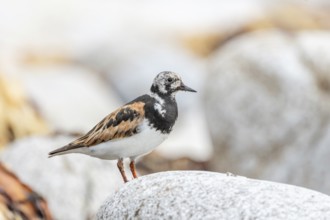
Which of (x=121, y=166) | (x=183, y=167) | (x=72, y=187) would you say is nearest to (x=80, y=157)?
(x=72, y=187)

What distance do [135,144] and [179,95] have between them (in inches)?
511

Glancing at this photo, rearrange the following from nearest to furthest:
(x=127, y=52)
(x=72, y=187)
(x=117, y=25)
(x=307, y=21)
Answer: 1. (x=72, y=187)
2. (x=127, y=52)
3. (x=307, y=21)
4. (x=117, y=25)

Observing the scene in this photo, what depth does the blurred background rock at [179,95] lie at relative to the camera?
10328 millimetres

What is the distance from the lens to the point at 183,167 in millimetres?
13125

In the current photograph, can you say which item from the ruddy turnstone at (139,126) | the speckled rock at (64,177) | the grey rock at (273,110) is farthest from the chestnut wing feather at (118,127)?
the grey rock at (273,110)

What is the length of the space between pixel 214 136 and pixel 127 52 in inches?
485

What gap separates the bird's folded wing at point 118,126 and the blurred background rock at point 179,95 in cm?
168

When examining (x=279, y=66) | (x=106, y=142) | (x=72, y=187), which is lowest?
(x=72, y=187)

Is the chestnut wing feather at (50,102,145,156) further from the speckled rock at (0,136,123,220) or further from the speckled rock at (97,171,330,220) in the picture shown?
the speckled rock at (0,136,123,220)

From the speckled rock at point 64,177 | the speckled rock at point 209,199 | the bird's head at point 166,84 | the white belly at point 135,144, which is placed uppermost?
the bird's head at point 166,84

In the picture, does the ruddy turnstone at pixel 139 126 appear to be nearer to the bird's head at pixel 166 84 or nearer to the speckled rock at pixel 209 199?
the bird's head at pixel 166 84

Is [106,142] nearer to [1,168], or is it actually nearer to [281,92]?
[1,168]

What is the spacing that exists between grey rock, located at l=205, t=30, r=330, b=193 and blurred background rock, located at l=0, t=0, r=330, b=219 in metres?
0.01

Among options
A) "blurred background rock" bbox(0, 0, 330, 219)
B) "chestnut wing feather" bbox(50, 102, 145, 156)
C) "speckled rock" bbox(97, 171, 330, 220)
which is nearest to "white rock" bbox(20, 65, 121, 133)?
"blurred background rock" bbox(0, 0, 330, 219)
